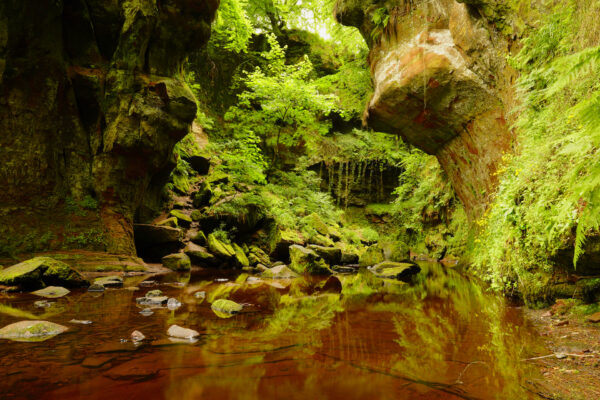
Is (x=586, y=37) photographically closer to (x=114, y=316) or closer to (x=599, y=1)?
(x=599, y=1)

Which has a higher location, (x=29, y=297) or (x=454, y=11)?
(x=454, y=11)

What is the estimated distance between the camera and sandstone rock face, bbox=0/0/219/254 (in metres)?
7.02

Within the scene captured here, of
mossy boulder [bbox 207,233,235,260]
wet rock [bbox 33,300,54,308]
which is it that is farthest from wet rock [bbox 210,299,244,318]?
mossy boulder [bbox 207,233,235,260]

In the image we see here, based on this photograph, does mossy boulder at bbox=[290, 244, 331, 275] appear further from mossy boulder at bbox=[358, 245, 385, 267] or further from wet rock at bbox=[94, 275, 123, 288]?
wet rock at bbox=[94, 275, 123, 288]

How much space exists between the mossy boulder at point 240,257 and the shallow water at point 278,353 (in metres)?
5.19

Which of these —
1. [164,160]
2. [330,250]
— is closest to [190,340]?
[164,160]

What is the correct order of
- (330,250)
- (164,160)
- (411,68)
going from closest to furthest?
(411,68)
(164,160)
(330,250)

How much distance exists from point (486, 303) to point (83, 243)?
8723 mm

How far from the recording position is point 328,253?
11.8 m

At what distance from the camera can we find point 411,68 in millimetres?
→ 8391

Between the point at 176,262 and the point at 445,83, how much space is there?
8593 millimetres

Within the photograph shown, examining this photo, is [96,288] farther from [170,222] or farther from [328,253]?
[328,253]

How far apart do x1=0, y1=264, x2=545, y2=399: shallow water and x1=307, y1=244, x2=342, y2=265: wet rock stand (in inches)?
258

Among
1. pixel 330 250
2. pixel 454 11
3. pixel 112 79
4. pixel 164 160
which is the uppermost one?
pixel 454 11
